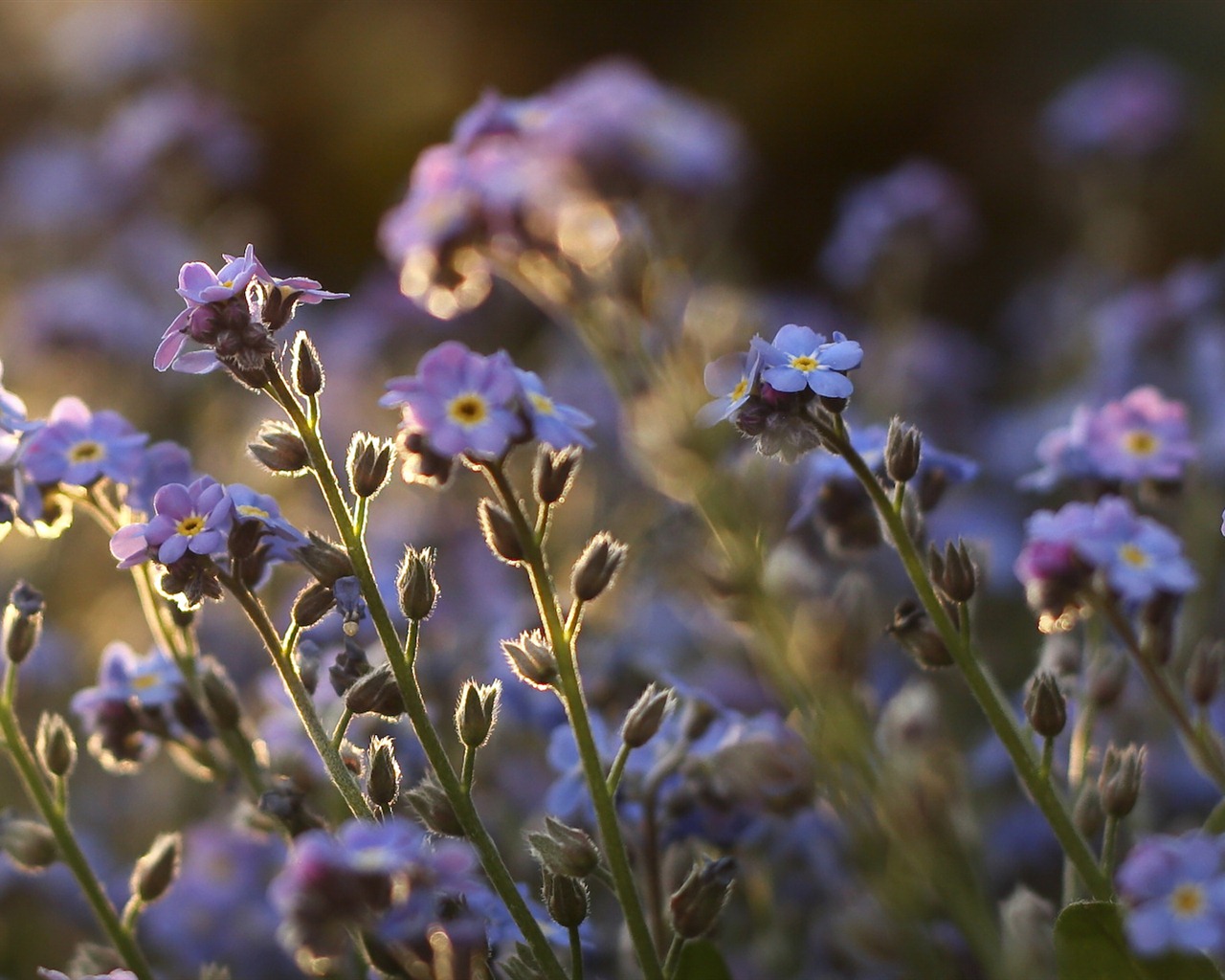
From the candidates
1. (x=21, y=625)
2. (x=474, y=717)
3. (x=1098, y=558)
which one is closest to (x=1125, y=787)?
(x=1098, y=558)

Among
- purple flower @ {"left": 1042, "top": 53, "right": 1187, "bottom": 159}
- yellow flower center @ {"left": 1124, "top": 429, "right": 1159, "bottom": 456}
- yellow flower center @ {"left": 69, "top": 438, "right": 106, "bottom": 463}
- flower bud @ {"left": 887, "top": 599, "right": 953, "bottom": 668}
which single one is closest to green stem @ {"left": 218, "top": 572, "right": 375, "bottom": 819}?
yellow flower center @ {"left": 69, "top": 438, "right": 106, "bottom": 463}

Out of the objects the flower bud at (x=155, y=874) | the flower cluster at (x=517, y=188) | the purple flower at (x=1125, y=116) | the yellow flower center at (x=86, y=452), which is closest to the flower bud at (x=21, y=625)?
the yellow flower center at (x=86, y=452)

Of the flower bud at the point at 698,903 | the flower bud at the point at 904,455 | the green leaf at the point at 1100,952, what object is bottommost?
the green leaf at the point at 1100,952

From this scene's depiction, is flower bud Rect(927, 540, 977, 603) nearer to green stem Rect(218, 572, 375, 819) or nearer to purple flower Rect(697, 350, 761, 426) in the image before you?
purple flower Rect(697, 350, 761, 426)

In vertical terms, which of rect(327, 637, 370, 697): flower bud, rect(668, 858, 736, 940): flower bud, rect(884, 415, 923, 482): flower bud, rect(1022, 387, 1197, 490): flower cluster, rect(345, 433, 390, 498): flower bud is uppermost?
rect(1022, 387, 1197, 490): flower cluster

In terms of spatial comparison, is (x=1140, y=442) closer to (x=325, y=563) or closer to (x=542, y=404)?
(x=542, y=404)

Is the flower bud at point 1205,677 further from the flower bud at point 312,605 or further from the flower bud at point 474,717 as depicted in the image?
the flower bud at point 312,605
